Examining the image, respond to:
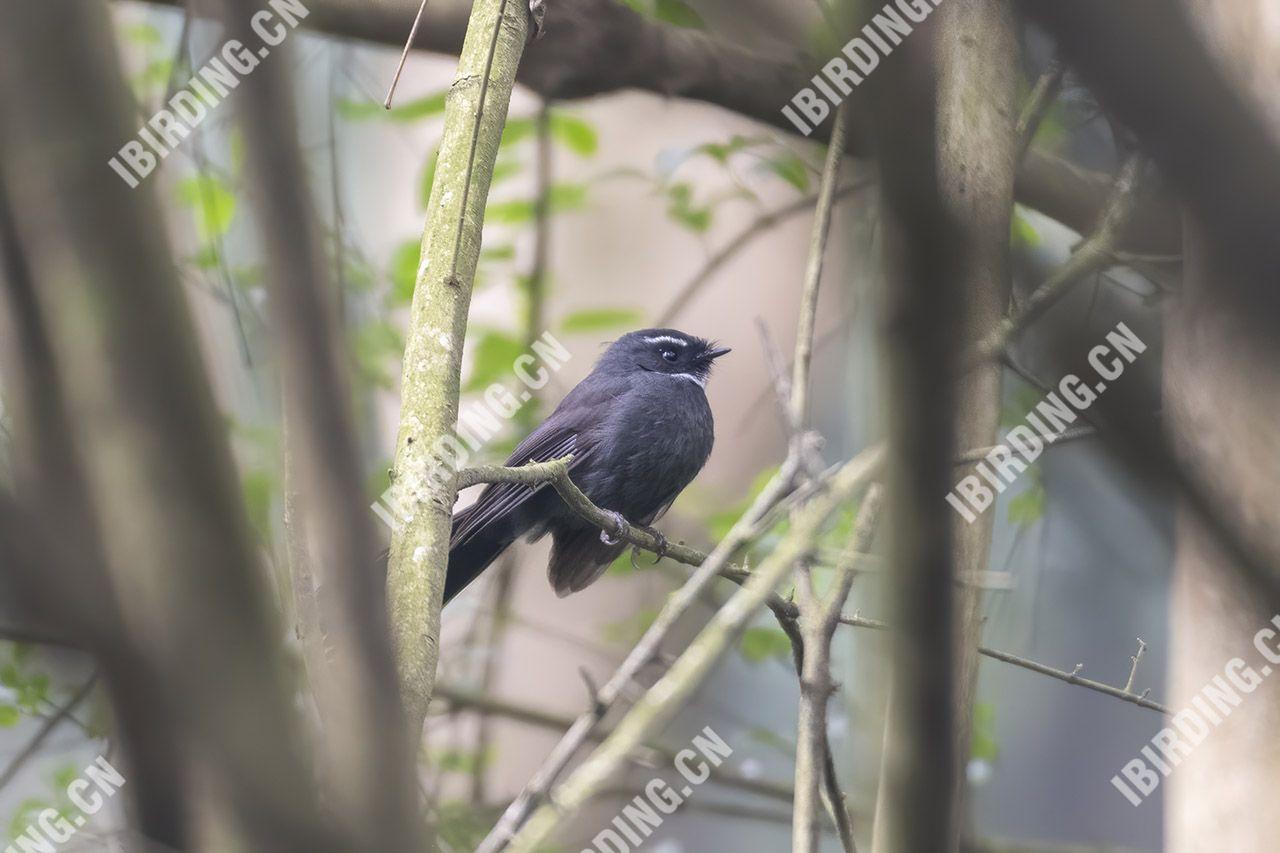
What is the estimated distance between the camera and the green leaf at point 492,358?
4570 millimetres

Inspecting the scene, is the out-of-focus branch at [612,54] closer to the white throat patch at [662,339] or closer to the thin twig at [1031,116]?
the thin twig at [1031,116]

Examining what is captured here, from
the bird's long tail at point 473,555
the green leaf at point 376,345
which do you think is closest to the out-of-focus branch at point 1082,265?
the bird's long tail at point 473,555

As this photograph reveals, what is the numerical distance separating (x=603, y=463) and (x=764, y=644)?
3.31ft

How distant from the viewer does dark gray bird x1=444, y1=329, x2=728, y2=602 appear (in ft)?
15.6

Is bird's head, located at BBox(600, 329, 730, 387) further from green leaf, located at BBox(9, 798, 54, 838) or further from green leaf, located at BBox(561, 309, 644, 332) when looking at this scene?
green leaf, located at BBox(9, 798, 54, 838)

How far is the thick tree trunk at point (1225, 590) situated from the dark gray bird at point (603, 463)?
91.4 inches

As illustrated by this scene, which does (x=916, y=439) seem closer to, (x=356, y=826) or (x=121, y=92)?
(x=356, y=826)

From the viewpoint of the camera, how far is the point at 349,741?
1059 mm

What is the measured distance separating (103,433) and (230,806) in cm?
30

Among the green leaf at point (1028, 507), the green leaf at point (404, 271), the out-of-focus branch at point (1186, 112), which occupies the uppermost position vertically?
the green leaf at point (1028, 507)

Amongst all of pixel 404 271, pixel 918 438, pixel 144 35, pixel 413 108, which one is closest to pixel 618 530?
pixel 404 271

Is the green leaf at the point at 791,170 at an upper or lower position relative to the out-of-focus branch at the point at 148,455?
upper

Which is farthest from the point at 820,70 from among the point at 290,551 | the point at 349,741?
the point at 349,741

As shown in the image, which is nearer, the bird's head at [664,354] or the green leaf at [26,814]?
the green leaf at [26,814]
